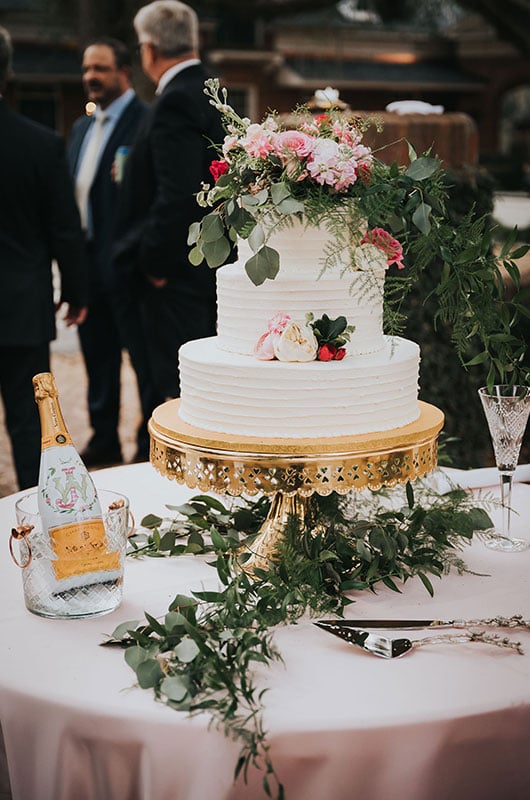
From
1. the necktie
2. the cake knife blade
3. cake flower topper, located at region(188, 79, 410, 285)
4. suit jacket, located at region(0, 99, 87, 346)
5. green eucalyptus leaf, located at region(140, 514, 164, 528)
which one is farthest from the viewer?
the necktie

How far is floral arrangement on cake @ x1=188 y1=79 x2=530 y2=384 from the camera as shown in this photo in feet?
6.19

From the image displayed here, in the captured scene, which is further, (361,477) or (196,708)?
(361,477)

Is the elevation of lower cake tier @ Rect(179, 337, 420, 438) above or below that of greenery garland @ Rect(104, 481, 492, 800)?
above

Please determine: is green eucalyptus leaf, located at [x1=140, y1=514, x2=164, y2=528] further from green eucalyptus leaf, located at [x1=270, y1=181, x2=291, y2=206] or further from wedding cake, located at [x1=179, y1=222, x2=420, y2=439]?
green eucalyptus leaf, located at [x1=270, y1=181, x2=291, y2=206]

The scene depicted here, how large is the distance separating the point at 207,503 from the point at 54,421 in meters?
0.49

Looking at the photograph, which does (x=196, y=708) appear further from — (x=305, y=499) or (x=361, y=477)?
(x=305, y=499)

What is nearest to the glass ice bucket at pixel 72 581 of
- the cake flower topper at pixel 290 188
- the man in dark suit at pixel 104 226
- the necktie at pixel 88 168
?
the cake flower topper at pixel 290 188

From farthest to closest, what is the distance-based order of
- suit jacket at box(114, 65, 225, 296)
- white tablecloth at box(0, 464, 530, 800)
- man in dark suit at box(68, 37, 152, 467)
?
man in dark suit at box(68, 37, 152, 467) < suit jacket at box(114, 65, 225, 296) < white tablecloth at box(0, 464, 530, 800)

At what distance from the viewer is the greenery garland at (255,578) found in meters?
1.44

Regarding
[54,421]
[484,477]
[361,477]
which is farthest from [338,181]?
[484,477]

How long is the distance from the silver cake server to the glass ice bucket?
0.38m

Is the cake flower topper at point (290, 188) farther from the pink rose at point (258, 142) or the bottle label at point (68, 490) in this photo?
the bottle label at point (68, 490)

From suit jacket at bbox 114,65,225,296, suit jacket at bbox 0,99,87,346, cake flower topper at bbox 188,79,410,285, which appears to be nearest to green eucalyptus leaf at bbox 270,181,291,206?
cake flower topper at bbox 188,79,410,285

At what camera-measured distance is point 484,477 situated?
98.4 inches
